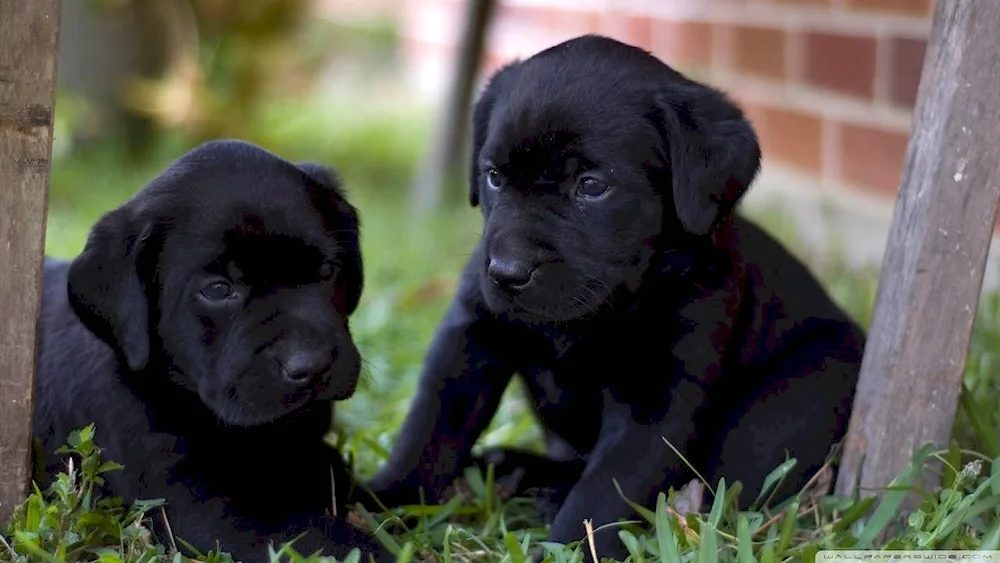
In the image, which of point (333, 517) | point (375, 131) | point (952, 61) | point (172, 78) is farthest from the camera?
point (375, 131)

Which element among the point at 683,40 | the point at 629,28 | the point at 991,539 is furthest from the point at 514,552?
the point at 629,28

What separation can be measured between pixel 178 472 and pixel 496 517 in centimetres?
69

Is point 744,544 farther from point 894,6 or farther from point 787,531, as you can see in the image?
point 894,6

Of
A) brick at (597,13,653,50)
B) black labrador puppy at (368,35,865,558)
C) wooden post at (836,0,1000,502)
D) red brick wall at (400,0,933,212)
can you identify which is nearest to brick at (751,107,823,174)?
red brick wall at (400,0,933,212)

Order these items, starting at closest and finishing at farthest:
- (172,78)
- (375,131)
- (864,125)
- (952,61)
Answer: (952,61), (864,125), (172,78), (375,131)

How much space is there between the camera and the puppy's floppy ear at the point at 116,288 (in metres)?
2.28

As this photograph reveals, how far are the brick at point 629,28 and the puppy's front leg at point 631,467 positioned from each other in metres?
4.24

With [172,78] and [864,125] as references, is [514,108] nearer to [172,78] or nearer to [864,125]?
[864,125]

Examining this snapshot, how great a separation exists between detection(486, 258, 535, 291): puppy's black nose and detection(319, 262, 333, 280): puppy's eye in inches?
13.4

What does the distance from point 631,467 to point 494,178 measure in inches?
25.8

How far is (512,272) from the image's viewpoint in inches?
89.8

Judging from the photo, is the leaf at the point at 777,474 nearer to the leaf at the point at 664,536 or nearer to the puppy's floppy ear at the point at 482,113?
the leaf at the point at 664,536

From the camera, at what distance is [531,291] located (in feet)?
7.59

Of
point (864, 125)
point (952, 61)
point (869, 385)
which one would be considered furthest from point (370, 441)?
point (864, 125)
